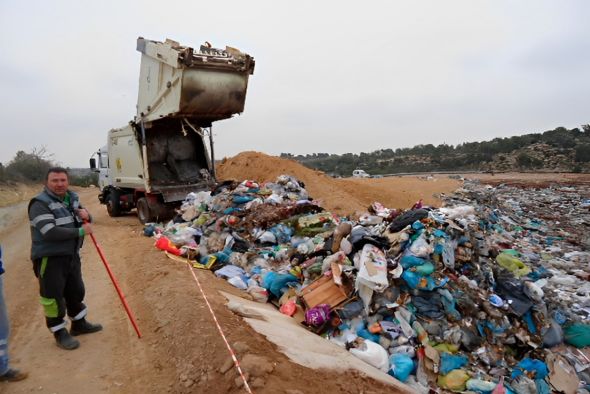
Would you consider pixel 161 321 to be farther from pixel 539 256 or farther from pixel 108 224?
pixel 108 224

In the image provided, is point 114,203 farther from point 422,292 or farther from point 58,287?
point 422,292

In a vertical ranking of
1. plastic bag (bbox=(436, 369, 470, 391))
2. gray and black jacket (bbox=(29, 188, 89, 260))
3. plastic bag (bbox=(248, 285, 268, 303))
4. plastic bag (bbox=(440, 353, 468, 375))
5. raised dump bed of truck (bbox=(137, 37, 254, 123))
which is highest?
raised dump bed of truck (bbox=(137, 37, 254, 123))

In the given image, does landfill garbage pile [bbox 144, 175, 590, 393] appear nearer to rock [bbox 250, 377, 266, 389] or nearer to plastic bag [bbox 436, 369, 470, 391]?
plastic bag [bbox 436, 369, 470, 391]

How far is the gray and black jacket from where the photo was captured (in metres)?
3.17

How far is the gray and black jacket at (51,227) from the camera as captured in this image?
317 cm

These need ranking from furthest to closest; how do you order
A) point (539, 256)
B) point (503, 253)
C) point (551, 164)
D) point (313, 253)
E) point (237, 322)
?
point (551, 164), point (539, 256), point (503, 253), point (313, 253), point (237, 322)

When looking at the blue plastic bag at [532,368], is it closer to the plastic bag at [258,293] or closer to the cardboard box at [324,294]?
the cardboard box at [324,294]

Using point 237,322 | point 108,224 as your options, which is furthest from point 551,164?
point 237,322

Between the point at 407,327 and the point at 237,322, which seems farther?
the point at 407,327

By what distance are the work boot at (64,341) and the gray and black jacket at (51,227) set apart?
0.72 meters

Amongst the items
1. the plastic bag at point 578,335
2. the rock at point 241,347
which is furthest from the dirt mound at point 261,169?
the rock at point 241,347

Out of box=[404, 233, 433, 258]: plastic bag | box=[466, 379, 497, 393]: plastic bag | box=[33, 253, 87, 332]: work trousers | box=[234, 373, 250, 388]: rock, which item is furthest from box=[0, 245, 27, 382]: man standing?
box=[404, 233, 433, 258]: plastic bag

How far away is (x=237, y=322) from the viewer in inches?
144

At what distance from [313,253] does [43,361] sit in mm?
3467
